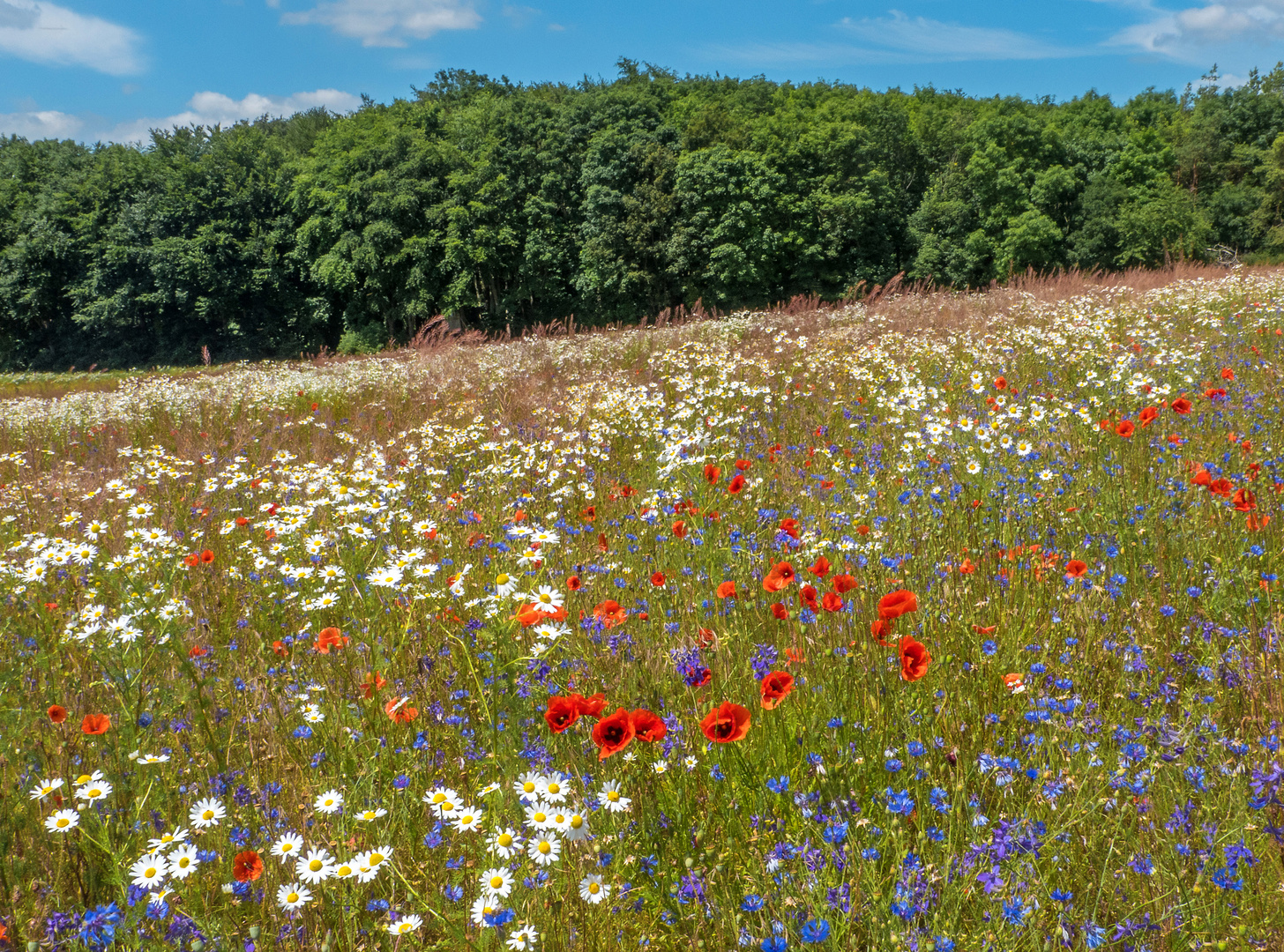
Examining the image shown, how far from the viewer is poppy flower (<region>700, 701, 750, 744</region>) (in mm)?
1583

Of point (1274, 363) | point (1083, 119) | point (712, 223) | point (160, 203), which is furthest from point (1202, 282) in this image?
point (1083, 119)

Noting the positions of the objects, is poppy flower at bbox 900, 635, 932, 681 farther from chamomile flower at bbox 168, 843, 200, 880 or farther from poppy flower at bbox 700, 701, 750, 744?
chamomile flower at bbox 168, 843, 200, 880

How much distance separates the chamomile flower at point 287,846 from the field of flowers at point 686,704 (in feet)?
0.06

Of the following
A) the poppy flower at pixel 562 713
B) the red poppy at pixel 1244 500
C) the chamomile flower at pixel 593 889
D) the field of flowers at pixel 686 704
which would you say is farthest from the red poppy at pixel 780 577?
the red poppy at pixel 1244 500

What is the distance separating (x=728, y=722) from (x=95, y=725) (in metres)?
1.62

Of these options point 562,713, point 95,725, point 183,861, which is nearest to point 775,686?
point 562,713

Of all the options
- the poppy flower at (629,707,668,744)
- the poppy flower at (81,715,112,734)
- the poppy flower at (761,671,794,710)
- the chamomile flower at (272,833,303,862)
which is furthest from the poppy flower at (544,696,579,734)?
the poppy flower at (81,715,112,734)

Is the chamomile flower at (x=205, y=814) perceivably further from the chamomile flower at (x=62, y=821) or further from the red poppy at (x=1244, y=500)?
the red poppy at (x=1244, y=500)

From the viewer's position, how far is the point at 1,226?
48.4 meters

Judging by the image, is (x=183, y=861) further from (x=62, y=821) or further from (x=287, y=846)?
(x=62, y=821)

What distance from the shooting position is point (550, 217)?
42844 mm

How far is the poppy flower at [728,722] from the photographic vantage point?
158cm

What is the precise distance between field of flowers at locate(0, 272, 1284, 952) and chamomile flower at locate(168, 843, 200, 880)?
0.01 meters

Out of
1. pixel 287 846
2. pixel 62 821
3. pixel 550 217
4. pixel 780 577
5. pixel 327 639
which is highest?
pixel 550 217
